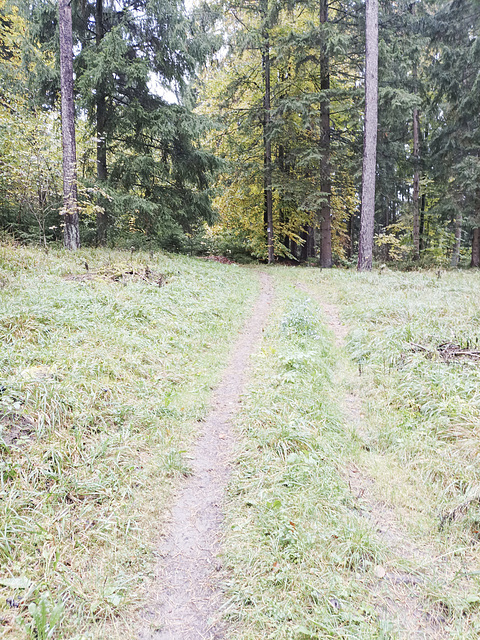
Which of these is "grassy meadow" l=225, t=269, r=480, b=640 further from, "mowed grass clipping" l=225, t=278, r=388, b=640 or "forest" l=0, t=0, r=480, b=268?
"forest" l=0, t=0, r=480, b=268

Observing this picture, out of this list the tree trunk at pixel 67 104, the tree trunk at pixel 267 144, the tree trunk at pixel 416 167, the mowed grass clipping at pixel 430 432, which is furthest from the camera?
the tree trunk at pixel 416 167

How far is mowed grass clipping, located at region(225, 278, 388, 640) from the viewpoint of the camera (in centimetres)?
202

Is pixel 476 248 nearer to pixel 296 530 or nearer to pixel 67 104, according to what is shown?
pixel 67 104

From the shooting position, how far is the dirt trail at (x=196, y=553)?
80.7 inches

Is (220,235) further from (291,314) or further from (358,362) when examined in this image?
(358,362)

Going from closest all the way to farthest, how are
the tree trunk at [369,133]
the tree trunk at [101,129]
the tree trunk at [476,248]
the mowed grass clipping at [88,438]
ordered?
the mowed grass clipping at [88,438] < the tree trunk at [369,133] < the tree trunk at [101,129] < the tree trunk at [476,248]

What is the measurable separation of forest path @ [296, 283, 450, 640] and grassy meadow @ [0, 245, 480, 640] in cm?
1

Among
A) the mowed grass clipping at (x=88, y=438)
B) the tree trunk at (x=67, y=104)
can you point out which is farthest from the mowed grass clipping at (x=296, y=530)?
the tree trunk at (x=67, y=104)

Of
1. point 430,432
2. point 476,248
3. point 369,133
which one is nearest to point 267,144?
point 369,133

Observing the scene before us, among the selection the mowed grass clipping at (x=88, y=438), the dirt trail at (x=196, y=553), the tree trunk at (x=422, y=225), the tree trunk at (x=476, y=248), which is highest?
the tree trunk at (x=422, y=225)

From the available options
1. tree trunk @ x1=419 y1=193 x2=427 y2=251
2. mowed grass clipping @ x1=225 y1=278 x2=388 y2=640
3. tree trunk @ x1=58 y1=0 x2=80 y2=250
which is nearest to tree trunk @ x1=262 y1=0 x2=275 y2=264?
tree trunk @ x1=58 y1=0 x2=80 y2=250

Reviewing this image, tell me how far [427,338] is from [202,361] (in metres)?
3.75

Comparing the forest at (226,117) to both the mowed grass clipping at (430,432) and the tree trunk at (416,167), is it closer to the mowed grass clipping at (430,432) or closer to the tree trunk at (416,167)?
the tree trunk at (416,167)

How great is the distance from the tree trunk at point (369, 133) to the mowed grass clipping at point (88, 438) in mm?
9083
